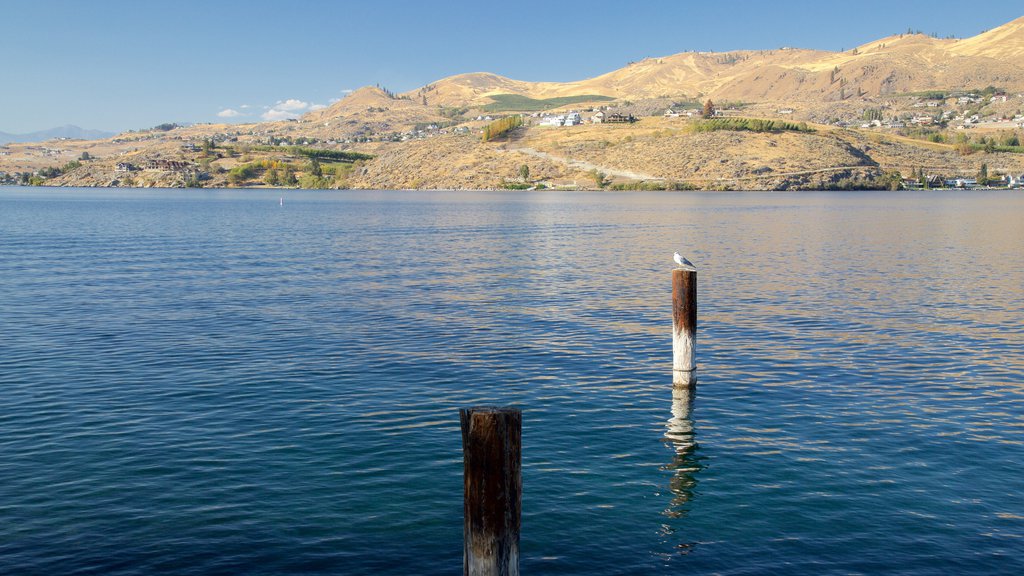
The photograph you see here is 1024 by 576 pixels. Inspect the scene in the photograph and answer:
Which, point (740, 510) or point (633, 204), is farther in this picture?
point (633, 204)

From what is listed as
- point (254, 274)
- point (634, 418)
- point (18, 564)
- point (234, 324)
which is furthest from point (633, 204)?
point (18, 564)

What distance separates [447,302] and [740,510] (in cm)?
2899

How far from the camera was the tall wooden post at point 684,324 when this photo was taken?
2484 cm

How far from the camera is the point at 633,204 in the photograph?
165 metres

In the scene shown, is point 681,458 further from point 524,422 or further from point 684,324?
point 684,324

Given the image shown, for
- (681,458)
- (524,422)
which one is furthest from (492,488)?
(524,422)

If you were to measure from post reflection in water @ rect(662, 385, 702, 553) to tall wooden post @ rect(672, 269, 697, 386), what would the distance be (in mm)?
451

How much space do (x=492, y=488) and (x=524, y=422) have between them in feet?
36.9

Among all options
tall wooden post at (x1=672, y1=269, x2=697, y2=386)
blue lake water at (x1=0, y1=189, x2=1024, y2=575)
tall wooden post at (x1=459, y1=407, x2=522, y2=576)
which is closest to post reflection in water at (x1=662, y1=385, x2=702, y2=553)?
blue lake water at (x1=0, y1=189, x2=1024, y2=575)

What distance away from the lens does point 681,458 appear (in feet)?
65.9

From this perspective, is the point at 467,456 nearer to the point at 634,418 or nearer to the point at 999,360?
the point at 634,418

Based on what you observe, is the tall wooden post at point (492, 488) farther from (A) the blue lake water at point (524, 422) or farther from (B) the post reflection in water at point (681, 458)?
(B) the post reflection in water at point (681, 458)

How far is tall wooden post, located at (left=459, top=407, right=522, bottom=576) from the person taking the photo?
11055 mm

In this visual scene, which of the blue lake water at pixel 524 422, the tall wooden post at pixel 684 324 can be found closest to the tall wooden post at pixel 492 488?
the blue lake water at pixel 524 422
